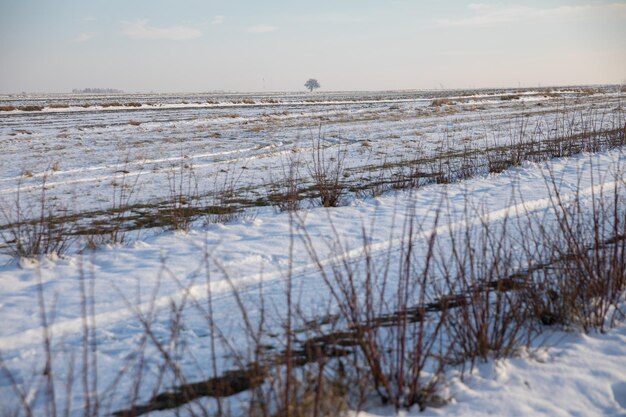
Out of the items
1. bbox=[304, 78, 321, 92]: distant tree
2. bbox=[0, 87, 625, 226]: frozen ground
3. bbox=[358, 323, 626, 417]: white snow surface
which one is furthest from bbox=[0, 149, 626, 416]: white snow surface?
bbox=[304, 78, 321, 92]: distant tree

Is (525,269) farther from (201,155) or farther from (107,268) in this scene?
(201,155)

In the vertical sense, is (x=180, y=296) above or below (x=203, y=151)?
below

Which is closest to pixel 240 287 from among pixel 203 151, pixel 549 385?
pixel 549 385

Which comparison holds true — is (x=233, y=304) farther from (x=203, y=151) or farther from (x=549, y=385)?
(x=203, y=151)

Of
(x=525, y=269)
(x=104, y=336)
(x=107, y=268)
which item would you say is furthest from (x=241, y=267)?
(x=525, y=269)

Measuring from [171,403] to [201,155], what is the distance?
1139 centimetres

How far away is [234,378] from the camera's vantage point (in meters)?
3.07

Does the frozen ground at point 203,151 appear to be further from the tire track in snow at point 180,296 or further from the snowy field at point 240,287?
the tire track in snow at point 180,296

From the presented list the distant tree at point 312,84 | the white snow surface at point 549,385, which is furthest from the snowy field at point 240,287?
the distant tree at point 312,84

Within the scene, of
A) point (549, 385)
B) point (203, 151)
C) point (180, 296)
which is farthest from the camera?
point (203, 151)

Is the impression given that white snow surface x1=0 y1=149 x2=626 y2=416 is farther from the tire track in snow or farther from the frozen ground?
the frozen ground

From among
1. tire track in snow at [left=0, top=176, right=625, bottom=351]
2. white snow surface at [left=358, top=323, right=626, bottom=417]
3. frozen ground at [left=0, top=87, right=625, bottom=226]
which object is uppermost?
frozen ground at [left=0, top=87, right=625, bottom=226]

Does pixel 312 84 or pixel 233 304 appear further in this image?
pixel 312 84

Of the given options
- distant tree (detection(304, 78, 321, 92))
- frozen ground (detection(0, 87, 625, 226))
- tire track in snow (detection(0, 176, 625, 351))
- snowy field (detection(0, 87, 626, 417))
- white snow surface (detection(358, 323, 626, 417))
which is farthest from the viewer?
distant tree (detection(304, 78, 321, 92))
